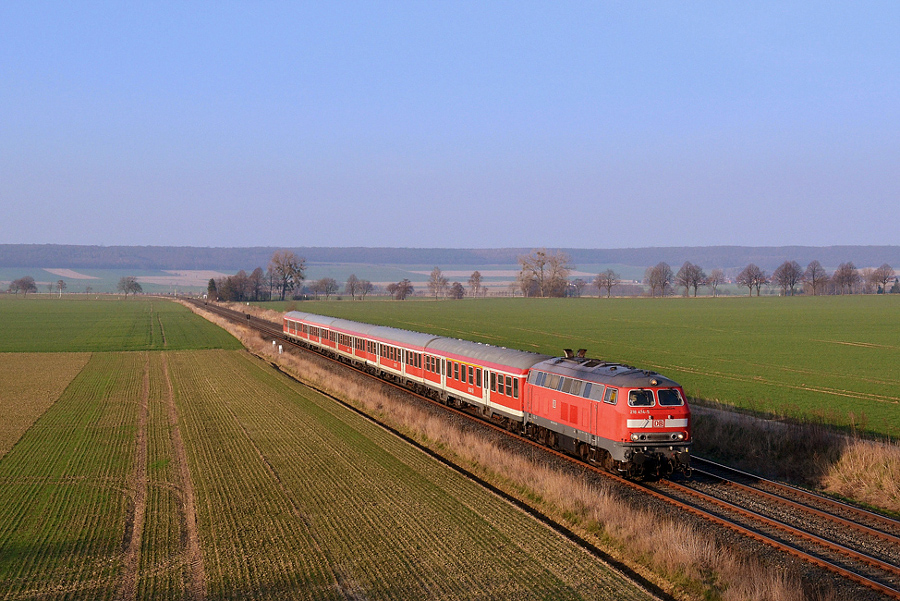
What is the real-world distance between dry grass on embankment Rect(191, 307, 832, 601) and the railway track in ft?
4.81

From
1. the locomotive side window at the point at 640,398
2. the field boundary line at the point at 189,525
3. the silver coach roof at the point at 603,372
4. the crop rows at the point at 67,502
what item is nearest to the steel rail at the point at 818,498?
the silver coach roof at the point at 603,372

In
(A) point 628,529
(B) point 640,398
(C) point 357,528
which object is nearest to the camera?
(A) point 628,529

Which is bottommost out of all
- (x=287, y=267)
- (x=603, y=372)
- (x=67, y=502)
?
(x=67, y=502)

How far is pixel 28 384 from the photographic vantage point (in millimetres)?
42188

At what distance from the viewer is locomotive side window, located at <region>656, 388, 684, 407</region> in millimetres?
19672

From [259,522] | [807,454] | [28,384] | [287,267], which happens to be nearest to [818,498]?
[807,454]

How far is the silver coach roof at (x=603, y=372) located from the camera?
19.9 metres

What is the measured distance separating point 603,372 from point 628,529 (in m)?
6.91

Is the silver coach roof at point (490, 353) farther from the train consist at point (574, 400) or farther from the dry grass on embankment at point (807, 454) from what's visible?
the dry grass on embankment at point (807, 454)

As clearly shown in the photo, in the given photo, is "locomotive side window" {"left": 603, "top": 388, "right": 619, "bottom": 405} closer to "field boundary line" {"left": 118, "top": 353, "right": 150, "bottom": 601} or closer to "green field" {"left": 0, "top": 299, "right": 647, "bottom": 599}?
"green field" {"left": 0, "top": 299, "right": 647, "bottom": 599}

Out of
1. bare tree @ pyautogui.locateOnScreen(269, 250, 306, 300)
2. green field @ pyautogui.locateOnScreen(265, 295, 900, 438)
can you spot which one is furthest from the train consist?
bare tree @ pyautogui.locateOnScreen(269, 250, 306, 300)

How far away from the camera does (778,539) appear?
1558 cm

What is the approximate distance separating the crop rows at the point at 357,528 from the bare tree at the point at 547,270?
164 m

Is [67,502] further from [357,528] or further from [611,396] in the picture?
[611,396]
